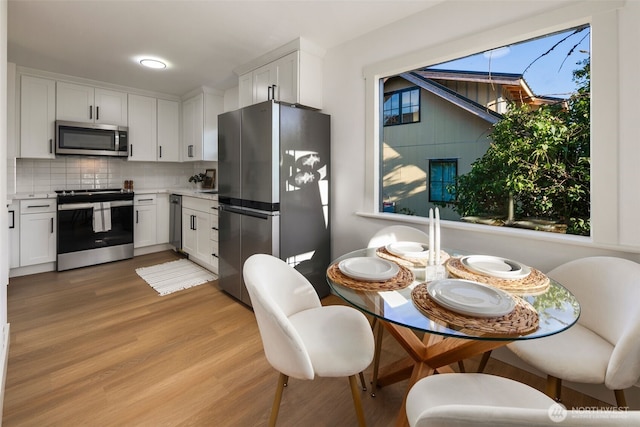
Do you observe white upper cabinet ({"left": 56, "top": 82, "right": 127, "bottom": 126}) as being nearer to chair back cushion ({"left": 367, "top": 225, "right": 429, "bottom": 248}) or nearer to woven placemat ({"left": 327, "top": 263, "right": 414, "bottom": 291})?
chair back cushion ({"left": 367, "top": 225, "right": 429, "bottom": 248})

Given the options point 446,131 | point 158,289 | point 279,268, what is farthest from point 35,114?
point 446,131

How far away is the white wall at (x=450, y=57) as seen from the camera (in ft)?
5.19

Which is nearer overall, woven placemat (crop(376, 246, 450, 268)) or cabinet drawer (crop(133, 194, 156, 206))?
woven placemat (crop(376, 246, 450, 268))

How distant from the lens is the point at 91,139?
3990mm

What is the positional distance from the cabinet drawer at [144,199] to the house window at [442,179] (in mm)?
3946

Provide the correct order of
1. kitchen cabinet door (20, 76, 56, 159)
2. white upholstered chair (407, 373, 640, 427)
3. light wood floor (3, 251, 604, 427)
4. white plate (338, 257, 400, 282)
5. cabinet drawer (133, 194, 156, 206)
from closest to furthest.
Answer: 1. white upholstered chair (407, 373, 640, 427)
2. white plate (338, 257, 400, 282)
3. light wood floor (3, 251, 604, 427)
4. kitchen cabinet door (20, 76, 56, 159)
5. cabinet drawer (133, 194, 156, 206)

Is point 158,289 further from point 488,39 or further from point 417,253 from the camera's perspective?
point 488,39

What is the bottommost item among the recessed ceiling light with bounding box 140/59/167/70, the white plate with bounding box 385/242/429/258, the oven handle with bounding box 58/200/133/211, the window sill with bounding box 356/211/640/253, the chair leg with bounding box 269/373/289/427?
the chair leg with bounding box 269/373/289/427

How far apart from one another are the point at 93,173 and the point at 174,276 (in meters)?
2.15

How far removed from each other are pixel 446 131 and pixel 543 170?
725mm

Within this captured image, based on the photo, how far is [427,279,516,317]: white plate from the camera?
1.03 metres

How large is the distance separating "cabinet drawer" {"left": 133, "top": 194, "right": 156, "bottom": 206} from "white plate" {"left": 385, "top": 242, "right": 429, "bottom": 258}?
Result: 13.0ft

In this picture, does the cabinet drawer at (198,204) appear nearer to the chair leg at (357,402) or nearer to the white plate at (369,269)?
the white plate at (369,269)

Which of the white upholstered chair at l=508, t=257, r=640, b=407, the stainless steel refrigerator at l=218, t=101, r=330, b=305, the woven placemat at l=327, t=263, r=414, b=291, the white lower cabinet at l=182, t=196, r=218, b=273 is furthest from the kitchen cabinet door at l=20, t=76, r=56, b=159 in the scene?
the white upholstered chair at l=508, t=257, r=640, b=407
